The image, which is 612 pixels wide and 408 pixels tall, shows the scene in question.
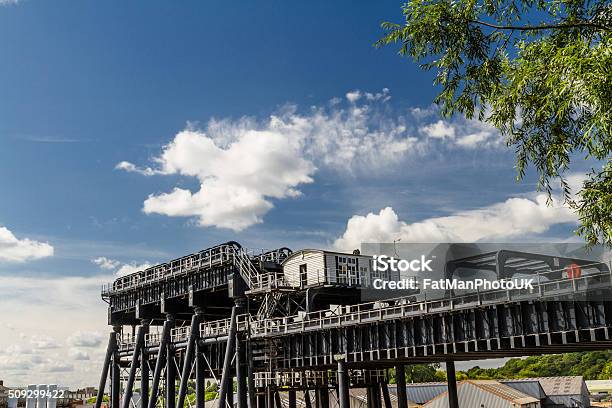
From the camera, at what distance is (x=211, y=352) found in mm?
56531

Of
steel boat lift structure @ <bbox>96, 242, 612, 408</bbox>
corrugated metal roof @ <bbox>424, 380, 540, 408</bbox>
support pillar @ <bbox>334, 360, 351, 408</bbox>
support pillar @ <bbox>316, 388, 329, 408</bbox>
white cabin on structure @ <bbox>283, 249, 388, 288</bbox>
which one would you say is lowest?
corrugated metal roof @ <bbox>424, 380, 540, 408</bbox>

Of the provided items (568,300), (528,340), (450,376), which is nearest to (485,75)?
(568,300)

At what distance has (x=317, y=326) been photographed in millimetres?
45594

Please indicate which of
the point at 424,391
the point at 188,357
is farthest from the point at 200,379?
the point at 424,391

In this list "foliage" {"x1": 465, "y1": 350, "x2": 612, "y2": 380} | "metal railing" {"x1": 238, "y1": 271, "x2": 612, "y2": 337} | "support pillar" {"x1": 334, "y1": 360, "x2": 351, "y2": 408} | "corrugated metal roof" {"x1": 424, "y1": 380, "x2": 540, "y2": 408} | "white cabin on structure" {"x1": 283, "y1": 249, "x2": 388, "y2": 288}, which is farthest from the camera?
"foliage" {"x1": 465, "y1": 350, "x2": 612, "y2": 380}

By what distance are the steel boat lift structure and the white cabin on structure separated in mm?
430

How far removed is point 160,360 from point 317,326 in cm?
1924

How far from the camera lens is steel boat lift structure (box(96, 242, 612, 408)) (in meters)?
34.2

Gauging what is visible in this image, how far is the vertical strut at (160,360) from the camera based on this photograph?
57.6 m

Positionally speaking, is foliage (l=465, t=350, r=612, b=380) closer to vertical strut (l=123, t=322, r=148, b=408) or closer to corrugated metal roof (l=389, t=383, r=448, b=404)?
corrugated metal roof (l=389, t=383, r=448, b=404)

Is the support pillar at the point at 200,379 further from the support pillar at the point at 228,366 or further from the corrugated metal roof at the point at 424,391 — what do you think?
the corrugated metal roof at the point at 424,391

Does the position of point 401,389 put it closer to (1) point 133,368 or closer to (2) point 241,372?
(2) point 241,372

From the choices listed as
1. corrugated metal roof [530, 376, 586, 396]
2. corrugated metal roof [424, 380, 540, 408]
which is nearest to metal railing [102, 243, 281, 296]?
corrugated metal roof [424, 380, 540, 408]

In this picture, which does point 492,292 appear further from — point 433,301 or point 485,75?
point 485,75
